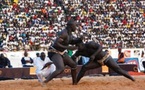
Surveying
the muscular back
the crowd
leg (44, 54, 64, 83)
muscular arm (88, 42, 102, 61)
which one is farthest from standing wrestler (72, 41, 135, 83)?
the crowd

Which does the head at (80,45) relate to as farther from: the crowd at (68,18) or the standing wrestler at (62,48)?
the crowd at (68,18)

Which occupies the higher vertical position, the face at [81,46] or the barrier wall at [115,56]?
the face at [81,46]

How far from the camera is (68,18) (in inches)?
1329

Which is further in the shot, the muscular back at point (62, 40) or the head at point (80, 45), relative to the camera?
the head at point (80, 45)

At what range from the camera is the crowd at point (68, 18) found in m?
30.0

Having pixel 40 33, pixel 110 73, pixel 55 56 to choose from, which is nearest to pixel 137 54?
pixel 110 73

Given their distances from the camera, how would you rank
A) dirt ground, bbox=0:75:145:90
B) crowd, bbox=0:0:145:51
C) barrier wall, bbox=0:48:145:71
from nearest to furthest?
dirt ground, bbox=0:75:145:90, barrier wall, bbox=0:48:145:71, crowd, bbox=0:0:145:51

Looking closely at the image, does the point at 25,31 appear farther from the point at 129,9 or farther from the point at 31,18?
the point at 129,9

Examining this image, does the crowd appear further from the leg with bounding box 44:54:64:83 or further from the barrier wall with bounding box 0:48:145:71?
the leg with bounding box 44:54:64:83

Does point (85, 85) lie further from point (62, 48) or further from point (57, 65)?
point (62, 48)

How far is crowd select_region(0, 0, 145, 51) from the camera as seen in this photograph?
30.0 meters

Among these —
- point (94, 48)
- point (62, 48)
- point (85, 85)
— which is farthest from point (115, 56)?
point (62, 48)

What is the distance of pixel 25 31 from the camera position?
30922mm

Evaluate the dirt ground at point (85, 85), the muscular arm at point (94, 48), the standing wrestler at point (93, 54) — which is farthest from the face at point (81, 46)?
the dirt ground at point (85, 85)
